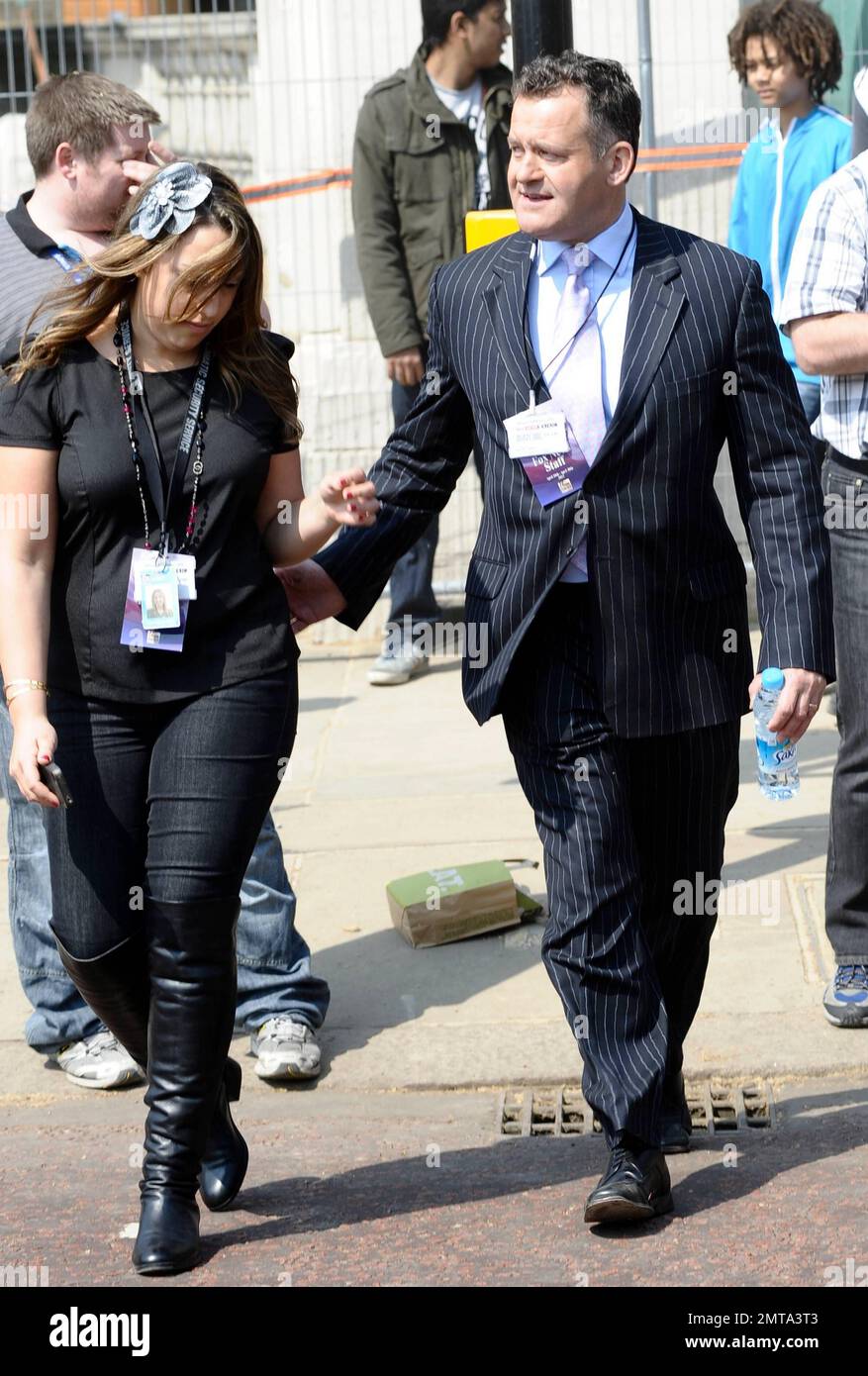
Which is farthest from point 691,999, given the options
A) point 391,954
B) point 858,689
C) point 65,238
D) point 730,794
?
point 65,238

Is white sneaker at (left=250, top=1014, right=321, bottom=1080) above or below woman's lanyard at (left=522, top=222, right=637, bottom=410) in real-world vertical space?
below

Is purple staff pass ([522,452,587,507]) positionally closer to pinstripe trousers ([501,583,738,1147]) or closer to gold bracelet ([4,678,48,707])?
pinstripe trousers ([501,583,738,1147])

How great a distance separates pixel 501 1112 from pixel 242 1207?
2.37ft

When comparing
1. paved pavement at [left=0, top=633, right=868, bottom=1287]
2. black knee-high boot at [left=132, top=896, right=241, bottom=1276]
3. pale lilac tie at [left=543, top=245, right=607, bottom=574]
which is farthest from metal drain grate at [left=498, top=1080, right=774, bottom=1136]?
pale lilac tie at [left=543, top=245, right=607, bottom=574]

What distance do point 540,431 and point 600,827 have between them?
0.75 metres

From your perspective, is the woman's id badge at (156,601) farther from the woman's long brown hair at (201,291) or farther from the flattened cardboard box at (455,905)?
the flattened cardboard box at (455,905)

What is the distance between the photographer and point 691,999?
13.4 ft

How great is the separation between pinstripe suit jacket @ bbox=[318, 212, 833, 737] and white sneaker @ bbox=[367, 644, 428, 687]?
429 cm

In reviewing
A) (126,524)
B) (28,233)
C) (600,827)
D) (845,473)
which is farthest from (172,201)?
(845,473)

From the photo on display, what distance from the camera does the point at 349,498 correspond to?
380cm

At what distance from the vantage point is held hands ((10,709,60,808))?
353 cm

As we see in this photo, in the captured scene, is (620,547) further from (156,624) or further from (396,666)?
(396,666)

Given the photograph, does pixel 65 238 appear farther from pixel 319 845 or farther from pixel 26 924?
pixel 319 845

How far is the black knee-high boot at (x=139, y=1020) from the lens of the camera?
3727 mm
